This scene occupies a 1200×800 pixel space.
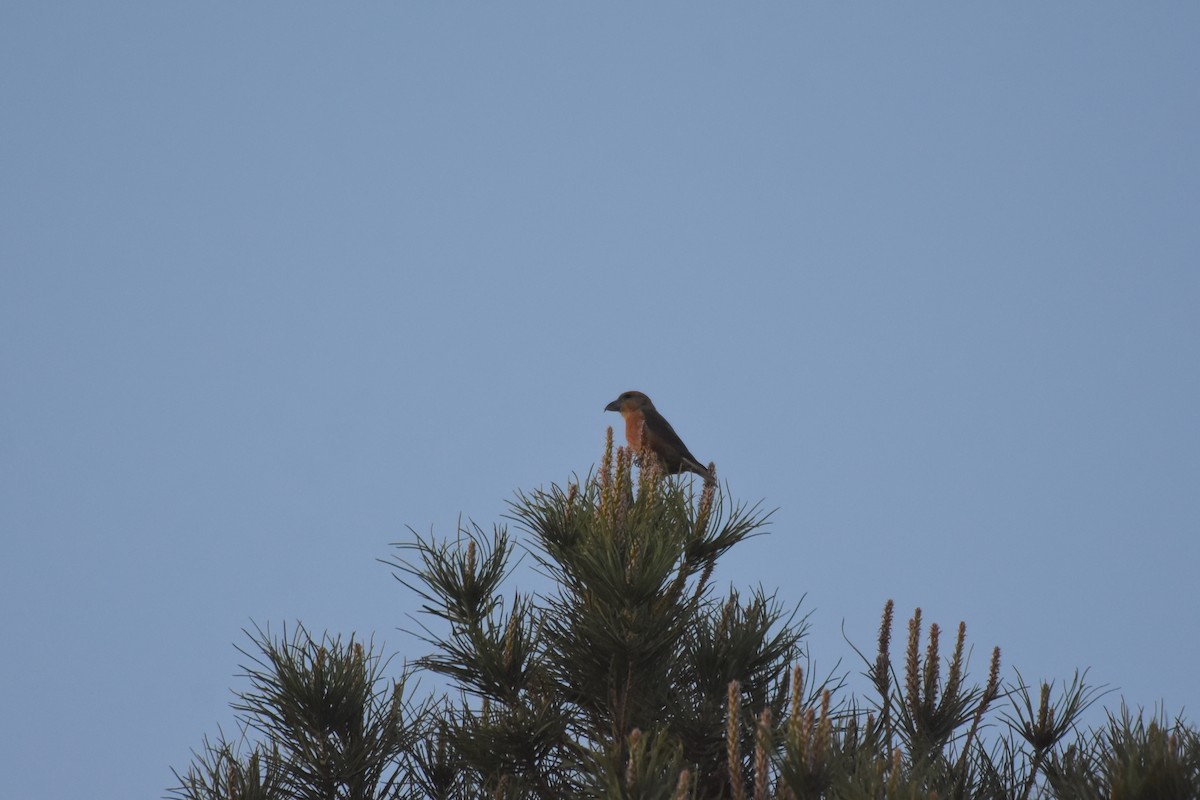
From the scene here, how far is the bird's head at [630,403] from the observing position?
10.7m

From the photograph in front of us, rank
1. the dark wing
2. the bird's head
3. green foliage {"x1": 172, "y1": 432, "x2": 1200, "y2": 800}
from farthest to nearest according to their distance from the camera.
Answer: the bird's head → the dark wing → green foliage {"x1": 172, "y1": 432, "x2": 1200, "y2": 800}

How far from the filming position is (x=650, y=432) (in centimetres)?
1006

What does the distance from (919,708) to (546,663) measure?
3.89 feet

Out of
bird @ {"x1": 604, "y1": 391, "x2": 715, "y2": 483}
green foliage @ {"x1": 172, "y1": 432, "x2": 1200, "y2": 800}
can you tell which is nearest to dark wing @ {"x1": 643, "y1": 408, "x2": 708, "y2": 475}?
bird @ {"x1": 604, "y1": 391, "x2": 715, "y2": 483}

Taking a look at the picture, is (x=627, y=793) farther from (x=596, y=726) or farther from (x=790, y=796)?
(x=596, y=726)

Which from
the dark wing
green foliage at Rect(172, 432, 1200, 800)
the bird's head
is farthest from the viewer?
the bird's head

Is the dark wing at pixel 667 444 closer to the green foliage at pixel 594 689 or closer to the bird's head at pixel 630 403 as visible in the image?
the bird's head at pixel 630 403

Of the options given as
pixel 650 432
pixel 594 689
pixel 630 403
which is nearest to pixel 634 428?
pixel 650 432

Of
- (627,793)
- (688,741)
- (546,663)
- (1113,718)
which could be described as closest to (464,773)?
(546,663)

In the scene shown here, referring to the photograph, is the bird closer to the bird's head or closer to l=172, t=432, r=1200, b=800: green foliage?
the bird's head

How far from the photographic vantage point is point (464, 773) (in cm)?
394

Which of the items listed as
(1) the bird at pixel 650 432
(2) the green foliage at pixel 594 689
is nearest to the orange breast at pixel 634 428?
(1) the bird at pixel 650 432

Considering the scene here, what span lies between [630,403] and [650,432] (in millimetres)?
728

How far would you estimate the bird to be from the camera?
9.88 metres
